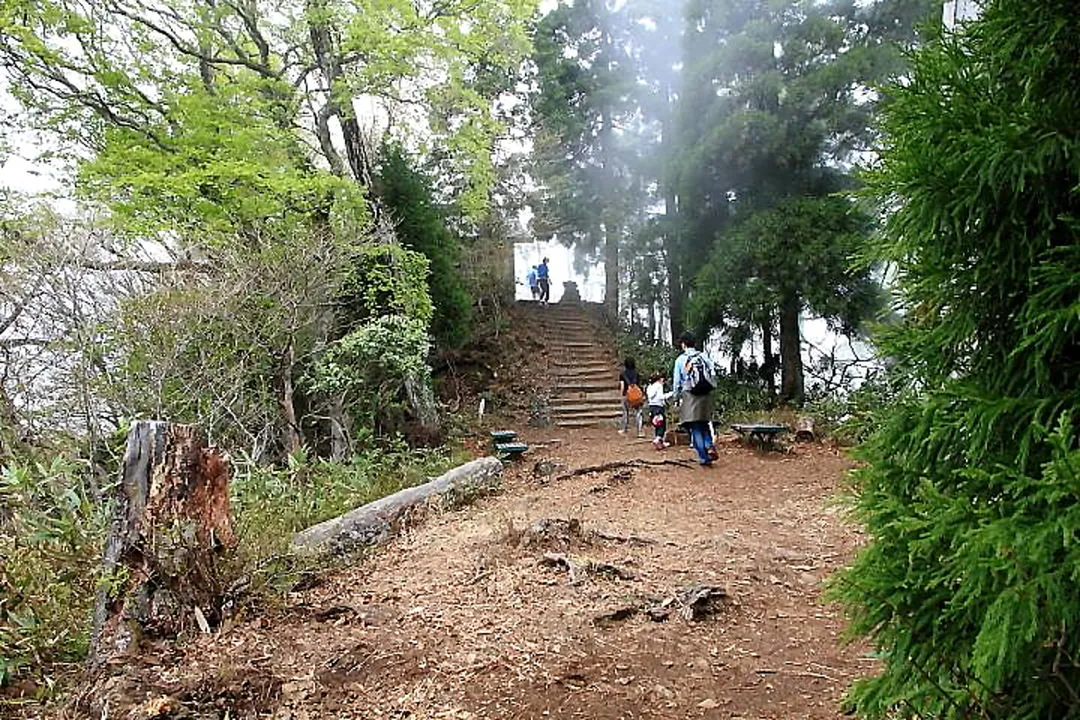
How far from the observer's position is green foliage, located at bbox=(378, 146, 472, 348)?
11.7 m

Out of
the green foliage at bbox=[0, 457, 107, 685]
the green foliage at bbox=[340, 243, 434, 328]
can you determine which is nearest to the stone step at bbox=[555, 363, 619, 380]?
the green foliage at bbox=[340, 243, 434, 328]

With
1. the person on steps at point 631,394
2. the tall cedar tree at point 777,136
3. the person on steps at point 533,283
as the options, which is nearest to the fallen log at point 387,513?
the person on steps at point 631,394

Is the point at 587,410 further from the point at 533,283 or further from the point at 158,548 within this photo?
the point at 158,548

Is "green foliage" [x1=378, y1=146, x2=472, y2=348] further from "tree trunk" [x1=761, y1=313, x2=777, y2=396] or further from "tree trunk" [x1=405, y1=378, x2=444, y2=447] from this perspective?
"tree trunk" [x1=761, y1=313, x2=777, y2=396]

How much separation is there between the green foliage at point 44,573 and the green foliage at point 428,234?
7.86 metres

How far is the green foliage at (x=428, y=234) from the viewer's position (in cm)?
1167

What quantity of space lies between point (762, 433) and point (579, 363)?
7.25m

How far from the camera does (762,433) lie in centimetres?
879

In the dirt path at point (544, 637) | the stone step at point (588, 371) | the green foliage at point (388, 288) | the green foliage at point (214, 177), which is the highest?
the green foliage at point (214, 177)

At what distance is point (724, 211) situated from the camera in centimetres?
1321

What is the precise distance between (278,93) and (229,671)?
867 centimetres

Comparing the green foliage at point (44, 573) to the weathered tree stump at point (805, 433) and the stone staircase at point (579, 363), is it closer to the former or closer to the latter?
the weathered tree stump at point (805, 433)

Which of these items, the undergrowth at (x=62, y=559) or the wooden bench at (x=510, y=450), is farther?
the wooden bench at (x=510, y=450)

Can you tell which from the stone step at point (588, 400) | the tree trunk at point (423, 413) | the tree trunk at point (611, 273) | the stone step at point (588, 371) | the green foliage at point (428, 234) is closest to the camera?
the tree trunk at point (423, 413)
